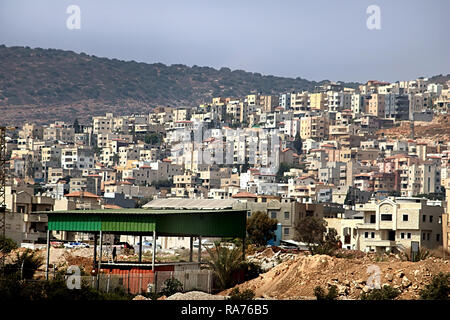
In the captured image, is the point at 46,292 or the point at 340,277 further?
the point at 340,277

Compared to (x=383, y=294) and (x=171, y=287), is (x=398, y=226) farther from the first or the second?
(x=383, y=294)

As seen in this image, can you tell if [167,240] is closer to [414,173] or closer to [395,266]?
[395,266]

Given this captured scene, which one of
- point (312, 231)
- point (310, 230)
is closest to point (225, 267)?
point (312, 231)

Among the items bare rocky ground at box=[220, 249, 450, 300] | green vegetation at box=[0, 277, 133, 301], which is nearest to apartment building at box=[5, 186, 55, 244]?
bare rocky ground at box=[220, 249, 450, 300]

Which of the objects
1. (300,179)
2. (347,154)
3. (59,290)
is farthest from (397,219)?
(347,154)

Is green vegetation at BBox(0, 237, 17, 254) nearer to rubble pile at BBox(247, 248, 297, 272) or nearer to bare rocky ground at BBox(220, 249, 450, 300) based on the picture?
rubble pile at BBox(247, 248, 297, 272)
